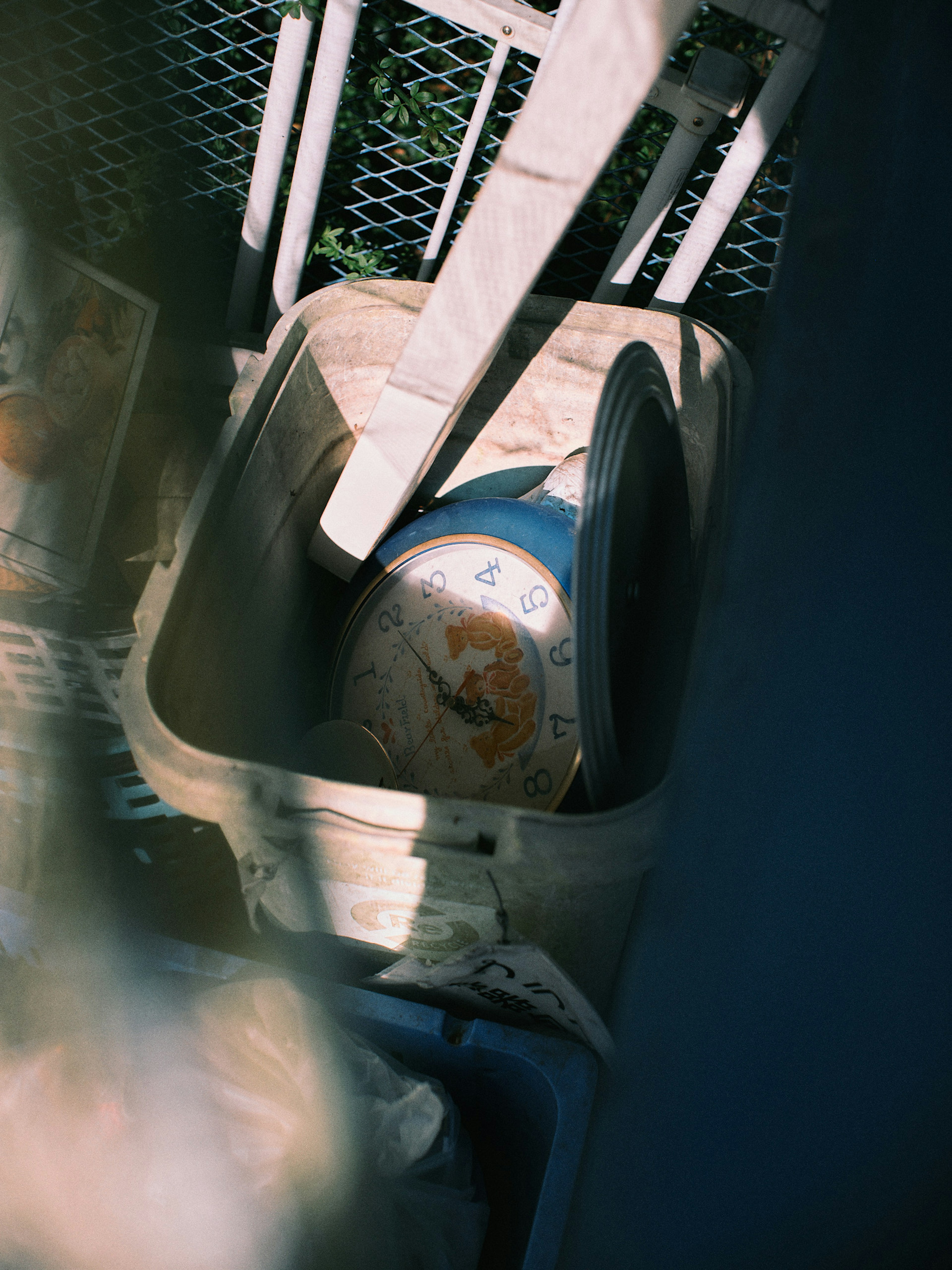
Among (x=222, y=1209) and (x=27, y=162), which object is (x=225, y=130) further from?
(x=222, y=1209)

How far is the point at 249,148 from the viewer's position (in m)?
1.41

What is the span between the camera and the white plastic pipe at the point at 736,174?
943 mm

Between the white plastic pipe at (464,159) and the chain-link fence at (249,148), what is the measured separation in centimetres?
5

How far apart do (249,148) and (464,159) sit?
458mm

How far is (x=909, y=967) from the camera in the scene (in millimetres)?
760

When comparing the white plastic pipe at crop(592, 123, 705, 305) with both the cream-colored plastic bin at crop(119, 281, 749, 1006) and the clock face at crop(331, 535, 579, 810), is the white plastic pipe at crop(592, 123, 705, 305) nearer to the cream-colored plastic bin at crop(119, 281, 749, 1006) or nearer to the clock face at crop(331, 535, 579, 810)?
the cream-colored plastic bin at crop(119, 281, 749, 1006)

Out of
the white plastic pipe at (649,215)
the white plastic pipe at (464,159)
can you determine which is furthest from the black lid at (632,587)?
the white plastic pipe at (464,159)

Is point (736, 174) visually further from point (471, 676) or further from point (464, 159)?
point (471, 676)

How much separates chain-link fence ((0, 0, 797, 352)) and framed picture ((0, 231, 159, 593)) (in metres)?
0.32

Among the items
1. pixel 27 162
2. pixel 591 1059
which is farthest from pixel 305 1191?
pixel 27 162

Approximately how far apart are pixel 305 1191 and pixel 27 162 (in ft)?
5.44

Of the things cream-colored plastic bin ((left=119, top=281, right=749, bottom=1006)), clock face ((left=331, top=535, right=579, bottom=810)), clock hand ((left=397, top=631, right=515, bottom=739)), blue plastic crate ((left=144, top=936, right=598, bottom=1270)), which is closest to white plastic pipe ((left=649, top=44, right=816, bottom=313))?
cream-colored plastic bin ((left=119, top=281, right=749, bottom=1006))

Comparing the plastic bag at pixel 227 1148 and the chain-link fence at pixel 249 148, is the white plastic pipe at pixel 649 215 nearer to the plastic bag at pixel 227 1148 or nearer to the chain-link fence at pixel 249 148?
the chain-link fence at pixel 249 148

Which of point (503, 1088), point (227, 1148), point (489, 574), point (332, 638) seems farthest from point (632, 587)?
point (227, 1148)
